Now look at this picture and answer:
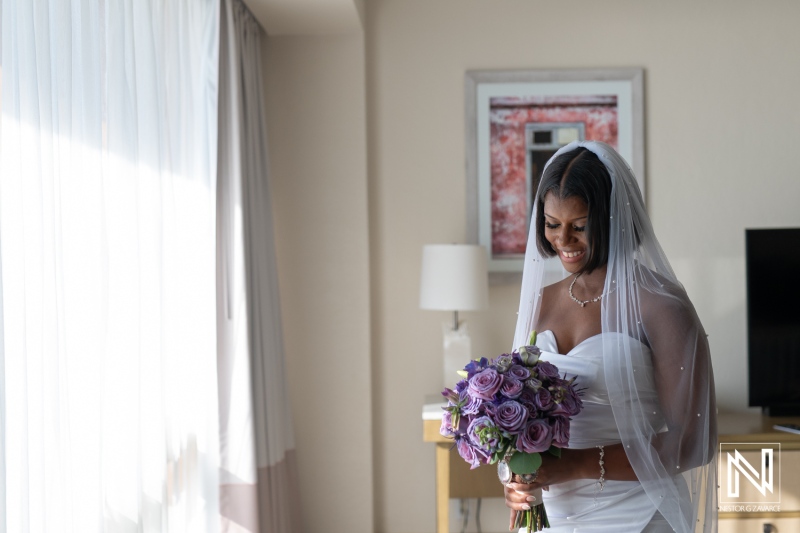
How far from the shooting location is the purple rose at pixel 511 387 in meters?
1.62

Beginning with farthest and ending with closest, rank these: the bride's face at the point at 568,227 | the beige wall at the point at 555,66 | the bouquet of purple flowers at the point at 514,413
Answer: the beige wall at the point at 555,66 < the bride's face at the point at 568,227 < the bouquet of purple flowers at the point at 514,413

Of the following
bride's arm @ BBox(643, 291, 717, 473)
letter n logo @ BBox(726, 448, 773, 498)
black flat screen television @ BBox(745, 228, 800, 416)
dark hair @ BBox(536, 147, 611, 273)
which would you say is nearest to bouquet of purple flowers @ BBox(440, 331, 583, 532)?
bride's arm @ BBox(643, 291, 717, 473)

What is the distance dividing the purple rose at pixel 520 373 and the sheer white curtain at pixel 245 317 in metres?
1.52

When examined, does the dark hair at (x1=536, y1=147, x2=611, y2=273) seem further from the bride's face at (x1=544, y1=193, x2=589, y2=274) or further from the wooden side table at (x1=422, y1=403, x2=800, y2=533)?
the wooden side table at (x1=422, y1=403, x2=800, y2=533)

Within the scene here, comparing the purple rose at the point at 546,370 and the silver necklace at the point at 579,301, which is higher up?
the silver necklace at the point at 579,301

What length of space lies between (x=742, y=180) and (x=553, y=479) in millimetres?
2754

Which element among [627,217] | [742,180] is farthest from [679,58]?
[627,217]

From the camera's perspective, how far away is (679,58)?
151 inches

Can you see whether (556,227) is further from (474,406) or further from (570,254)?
(474,406)

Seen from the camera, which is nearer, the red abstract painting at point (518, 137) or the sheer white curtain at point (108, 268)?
the sheer white curtain at point (108, 268)

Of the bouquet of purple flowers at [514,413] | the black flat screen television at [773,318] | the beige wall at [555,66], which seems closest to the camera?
the bouquet of purple flowers at [514,413]

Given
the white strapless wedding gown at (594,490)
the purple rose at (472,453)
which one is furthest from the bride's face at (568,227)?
the purple rose at (472,453)

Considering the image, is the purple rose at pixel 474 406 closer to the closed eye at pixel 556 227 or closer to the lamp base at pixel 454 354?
the closed eye at pixel 556 227

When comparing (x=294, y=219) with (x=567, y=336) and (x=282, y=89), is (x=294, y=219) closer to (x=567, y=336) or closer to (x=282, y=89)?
(x=282, y=89)
